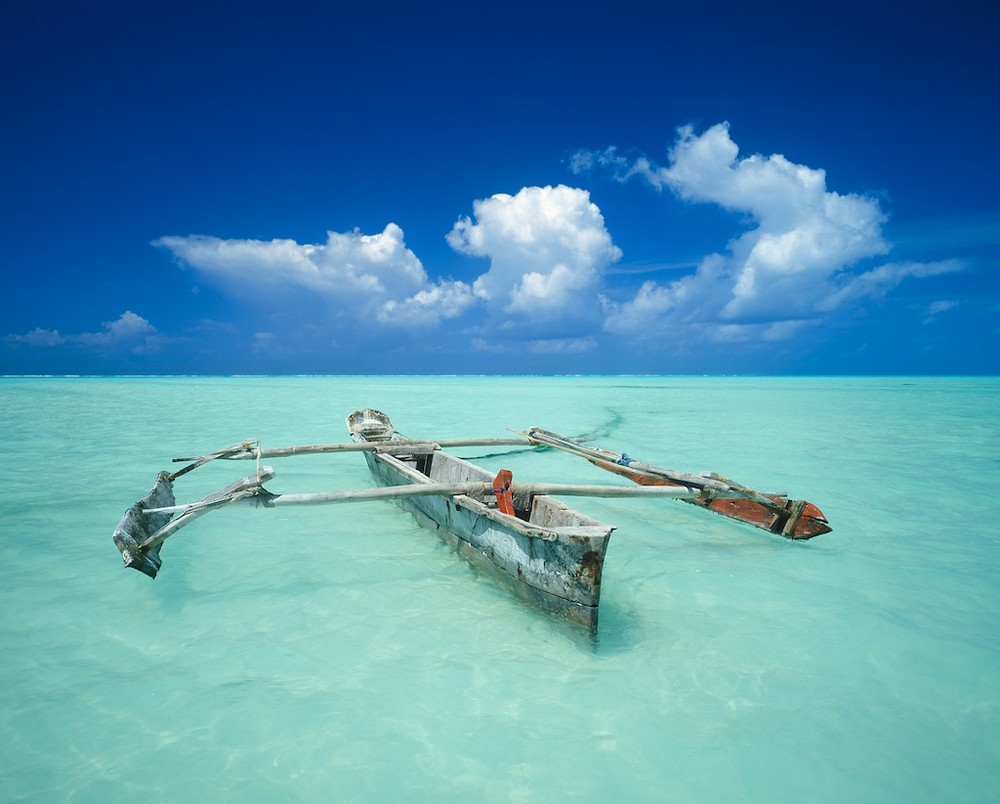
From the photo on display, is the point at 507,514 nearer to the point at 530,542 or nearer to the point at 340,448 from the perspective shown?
the point at 530,542

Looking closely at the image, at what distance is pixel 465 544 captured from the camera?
5.51 meters

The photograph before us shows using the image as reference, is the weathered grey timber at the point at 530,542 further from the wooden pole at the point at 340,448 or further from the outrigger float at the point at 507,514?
the wooden pole at the point at 340,448

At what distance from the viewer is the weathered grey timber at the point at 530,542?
3990mm

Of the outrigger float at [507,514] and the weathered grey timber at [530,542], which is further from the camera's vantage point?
the outrigger float at [507,514]

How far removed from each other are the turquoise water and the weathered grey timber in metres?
0.25

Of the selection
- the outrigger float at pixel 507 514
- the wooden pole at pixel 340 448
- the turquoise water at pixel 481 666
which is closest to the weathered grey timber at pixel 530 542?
the outrigger float at pixel 507 514

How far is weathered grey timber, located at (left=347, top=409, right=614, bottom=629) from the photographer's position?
157 inches

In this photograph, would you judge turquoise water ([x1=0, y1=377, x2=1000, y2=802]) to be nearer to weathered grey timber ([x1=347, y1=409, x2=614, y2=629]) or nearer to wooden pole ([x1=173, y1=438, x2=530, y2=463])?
weathered grey timber ([x1=347, y1=409, x2=614, y2=629])

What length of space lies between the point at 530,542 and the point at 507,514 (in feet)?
2.12

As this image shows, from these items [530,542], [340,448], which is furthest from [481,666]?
[340,448]

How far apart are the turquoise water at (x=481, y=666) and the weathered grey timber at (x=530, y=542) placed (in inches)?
9.8

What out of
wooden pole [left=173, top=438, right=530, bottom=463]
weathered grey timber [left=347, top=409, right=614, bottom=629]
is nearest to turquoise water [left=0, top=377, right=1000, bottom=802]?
weathered grey timber [left=347, top=409, right=614, bottom=629]

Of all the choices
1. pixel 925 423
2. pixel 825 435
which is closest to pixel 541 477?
pixel 825 435

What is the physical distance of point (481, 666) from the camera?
13.1 ft
